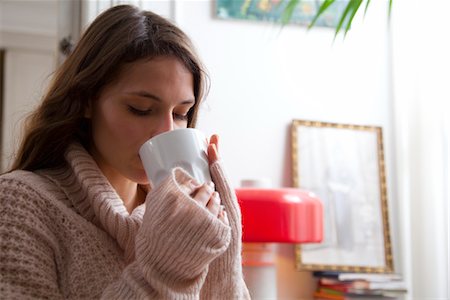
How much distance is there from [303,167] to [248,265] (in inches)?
26.0

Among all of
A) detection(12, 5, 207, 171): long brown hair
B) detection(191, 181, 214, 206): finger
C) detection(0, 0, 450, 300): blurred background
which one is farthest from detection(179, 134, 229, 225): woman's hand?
detection(0, 0, 450, 300): blurred background

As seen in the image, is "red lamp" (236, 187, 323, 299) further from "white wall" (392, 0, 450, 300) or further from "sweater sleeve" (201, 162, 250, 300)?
"sweater sleeve" (201, 162, 250, 300)

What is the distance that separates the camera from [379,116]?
2.80 meters

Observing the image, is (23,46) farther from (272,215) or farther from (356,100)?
(272,215)

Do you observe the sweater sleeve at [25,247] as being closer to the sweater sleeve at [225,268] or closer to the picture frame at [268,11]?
the sweater sleeve at [225,268]

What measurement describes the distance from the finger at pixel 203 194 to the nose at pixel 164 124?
128 millimetres

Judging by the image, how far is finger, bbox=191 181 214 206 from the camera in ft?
2.88

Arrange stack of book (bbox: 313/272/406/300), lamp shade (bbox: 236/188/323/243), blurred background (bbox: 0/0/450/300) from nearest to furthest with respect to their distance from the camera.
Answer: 1. lamp shade (bbox: 236/188/323/243)
2. stack of book (bbox: 313/272/406/300)
3. blurred background (bbox: 0/0/450/300)

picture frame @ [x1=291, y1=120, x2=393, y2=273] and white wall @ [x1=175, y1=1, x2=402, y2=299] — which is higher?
white wall @ [x1=175, y1=1, x2=402, y2=299]

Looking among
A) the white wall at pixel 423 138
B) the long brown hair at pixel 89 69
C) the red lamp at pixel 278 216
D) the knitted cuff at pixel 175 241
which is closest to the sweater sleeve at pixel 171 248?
the knitted cuff at pixel 175 241

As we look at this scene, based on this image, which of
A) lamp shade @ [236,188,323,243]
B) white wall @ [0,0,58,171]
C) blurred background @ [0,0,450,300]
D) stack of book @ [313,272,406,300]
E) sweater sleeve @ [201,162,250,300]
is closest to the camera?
sweater sleeve @ [201,162,250,300]

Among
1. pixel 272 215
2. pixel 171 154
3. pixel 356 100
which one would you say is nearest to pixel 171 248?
pixel 171 154

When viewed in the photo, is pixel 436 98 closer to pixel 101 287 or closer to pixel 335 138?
pixel 335 138

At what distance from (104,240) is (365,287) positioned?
1.63 m
